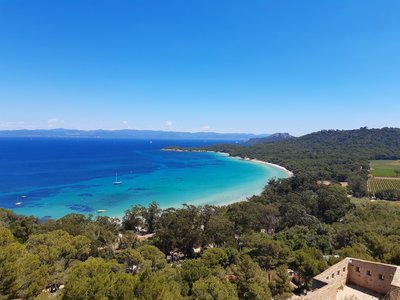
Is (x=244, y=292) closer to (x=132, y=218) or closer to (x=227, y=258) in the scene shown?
(x=227, y=258)

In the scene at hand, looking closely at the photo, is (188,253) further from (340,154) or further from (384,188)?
(340,154)

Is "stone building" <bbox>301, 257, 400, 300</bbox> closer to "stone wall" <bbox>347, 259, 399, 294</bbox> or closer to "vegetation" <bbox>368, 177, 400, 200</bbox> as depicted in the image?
"stone wall" <bbox>347, 259, 399, 294</bbox>

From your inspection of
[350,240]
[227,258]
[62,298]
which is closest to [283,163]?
[350,240]

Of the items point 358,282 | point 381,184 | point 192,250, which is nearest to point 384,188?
point 381,184

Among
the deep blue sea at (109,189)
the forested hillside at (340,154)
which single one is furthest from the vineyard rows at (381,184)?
the deep blue sea at (109,189)

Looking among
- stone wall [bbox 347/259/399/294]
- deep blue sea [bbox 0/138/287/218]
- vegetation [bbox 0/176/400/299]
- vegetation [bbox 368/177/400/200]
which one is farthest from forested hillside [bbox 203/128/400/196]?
stone wall [bbox 347/259/399/294]
